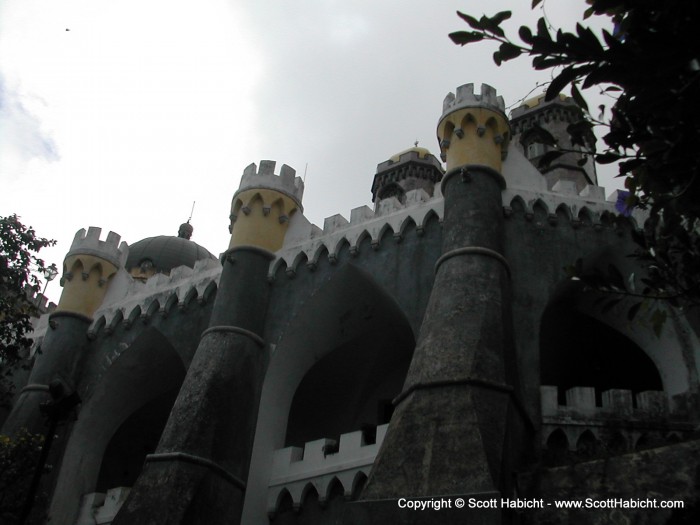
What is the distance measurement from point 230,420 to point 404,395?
3.80 m

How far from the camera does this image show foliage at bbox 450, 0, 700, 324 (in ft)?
14.6

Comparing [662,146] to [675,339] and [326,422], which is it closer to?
[675,339]

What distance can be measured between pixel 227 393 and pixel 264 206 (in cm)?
491

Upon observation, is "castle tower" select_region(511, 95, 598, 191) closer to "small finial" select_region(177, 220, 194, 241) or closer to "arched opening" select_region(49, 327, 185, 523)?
"arched opening" select_region(49, 327, 185, 523)

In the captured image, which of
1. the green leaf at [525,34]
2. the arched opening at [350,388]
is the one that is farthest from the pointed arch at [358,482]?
the green leaf at [525,34]

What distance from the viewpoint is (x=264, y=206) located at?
1683 cm

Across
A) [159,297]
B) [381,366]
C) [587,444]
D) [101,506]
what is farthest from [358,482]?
[159,297]

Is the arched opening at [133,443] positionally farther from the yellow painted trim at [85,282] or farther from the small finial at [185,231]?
the small finial at [185,231]

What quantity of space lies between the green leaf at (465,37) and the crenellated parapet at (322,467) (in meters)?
8.94

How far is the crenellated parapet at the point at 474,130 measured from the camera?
14.4 metres

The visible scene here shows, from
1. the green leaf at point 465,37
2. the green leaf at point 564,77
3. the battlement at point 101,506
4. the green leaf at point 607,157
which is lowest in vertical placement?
the battlement at point 101,506

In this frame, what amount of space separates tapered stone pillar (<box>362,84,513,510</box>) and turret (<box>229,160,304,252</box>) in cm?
415

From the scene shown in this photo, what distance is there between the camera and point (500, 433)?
10109 mm

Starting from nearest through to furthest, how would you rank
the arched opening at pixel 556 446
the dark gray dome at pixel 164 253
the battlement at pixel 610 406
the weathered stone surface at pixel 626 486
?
the weathered stone surface at pixel 626 486 < the arched opening at pixel 556 446 < the battlement at pixel 610 406 < the dark gray dome at pixel 164 253
